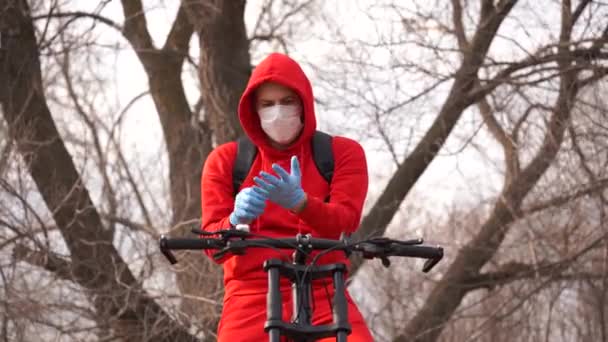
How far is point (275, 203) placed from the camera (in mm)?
3930

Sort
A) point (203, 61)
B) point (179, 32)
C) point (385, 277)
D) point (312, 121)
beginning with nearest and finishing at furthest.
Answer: point (312, 121)
point (203, 61)
point (179, 32)
point (385, 277)

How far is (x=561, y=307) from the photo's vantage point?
10820 mm

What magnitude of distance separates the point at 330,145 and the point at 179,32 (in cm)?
722

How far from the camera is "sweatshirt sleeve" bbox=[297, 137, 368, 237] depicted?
3889 mm

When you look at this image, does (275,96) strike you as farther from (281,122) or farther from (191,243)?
(191,243)

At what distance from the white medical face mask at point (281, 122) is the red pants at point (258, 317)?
2.13ft

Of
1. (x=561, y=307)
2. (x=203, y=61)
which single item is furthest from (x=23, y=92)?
(x=561, y=307)

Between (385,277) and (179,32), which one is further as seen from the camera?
(385,277)

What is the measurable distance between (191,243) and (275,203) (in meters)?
0.54

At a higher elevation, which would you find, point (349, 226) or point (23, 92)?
point (23, 92)

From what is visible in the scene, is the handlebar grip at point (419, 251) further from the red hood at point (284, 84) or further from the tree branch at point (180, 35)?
the tree branch at point (180, 35)

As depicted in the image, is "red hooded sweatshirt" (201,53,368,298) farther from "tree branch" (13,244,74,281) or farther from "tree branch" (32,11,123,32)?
"tree branch" (32,11,123,32)

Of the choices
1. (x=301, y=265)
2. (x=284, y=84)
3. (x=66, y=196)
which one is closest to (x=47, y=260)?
(x=66, y=196)

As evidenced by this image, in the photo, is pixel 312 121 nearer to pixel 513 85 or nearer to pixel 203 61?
pixel 513 85
